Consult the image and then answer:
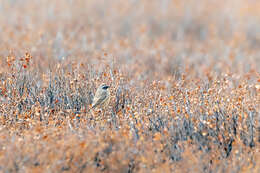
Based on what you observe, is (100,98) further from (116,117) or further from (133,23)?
(133,23)

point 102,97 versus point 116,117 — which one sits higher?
point 102,97

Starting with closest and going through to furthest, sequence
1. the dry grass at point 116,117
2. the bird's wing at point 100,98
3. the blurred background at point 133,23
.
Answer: the dry grass at point 116,117 < the bird's wing at point 100,98 < the blurred background at point 133,23

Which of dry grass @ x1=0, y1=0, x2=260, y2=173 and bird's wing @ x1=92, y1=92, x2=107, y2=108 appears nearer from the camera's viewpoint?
dry grass @ x1=0, y1=0, x2=260, y2=173

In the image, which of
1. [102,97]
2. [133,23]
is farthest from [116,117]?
[133,23]

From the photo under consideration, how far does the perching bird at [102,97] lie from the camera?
649 cm

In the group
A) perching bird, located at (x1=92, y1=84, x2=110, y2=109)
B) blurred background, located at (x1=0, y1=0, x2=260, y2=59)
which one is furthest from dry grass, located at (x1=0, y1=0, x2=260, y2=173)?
blurred background, located at (x1=0, y1=0, x2=260, y2=59)

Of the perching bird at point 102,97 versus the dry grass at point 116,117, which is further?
the perching bird at point 102,97

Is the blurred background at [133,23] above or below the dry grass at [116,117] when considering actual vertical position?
above

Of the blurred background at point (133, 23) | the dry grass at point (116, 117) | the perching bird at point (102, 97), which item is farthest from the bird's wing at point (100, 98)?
the blurred background at point (133, 23)

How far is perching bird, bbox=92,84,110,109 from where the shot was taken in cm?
649

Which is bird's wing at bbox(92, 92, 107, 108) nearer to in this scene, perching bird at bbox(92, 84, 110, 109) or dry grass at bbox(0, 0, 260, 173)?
perching bird at bbox(92, 84, 110, 109)

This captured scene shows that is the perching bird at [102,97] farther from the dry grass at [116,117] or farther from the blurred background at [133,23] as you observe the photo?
the blurred background at [133,23]

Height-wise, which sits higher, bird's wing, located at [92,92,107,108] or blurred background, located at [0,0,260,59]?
blurred background, located at [0,0,260,59]

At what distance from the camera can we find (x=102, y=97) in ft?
21.3
